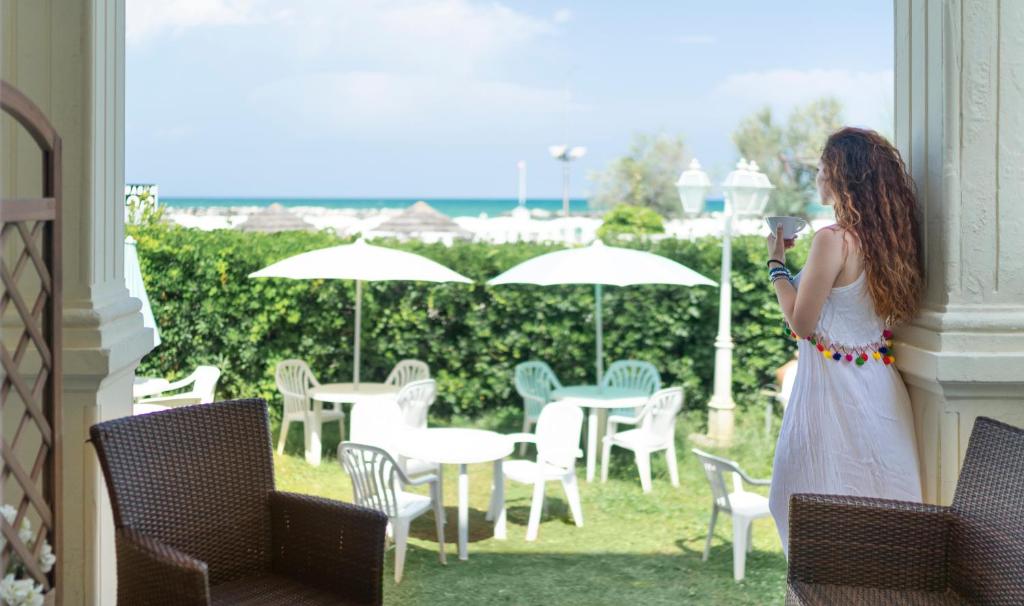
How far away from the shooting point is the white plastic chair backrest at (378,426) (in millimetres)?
5551

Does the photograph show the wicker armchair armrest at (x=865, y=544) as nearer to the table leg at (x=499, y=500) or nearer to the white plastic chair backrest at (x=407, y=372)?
the table leg at (x=499, y=500)

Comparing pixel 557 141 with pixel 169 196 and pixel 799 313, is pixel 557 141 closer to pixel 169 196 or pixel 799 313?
pixel 169 196

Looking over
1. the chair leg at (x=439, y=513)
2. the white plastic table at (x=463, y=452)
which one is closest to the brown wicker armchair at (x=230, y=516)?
the white plastic table at (x=463, y=452)

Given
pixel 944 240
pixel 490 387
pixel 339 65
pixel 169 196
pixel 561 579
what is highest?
pixel 339 65

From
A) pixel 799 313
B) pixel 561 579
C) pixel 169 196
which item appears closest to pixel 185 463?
pixel 799 313

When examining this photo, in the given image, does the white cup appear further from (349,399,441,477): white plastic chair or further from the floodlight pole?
the floodlight pole

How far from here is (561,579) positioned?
5.08 m

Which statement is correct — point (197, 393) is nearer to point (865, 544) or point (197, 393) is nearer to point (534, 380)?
point (534, 380)

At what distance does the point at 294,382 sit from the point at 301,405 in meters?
0.19

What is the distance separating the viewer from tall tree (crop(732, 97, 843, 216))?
3095cm

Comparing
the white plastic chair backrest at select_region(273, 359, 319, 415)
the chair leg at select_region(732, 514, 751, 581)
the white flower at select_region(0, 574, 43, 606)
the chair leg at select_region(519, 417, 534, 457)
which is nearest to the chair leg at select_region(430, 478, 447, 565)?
the chair leg at select_region(732, 514, 751, 581)

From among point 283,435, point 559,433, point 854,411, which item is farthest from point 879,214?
point 283,435

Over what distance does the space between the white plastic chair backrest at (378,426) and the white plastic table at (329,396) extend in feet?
4.61

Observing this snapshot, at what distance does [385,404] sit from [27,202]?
346 cm
